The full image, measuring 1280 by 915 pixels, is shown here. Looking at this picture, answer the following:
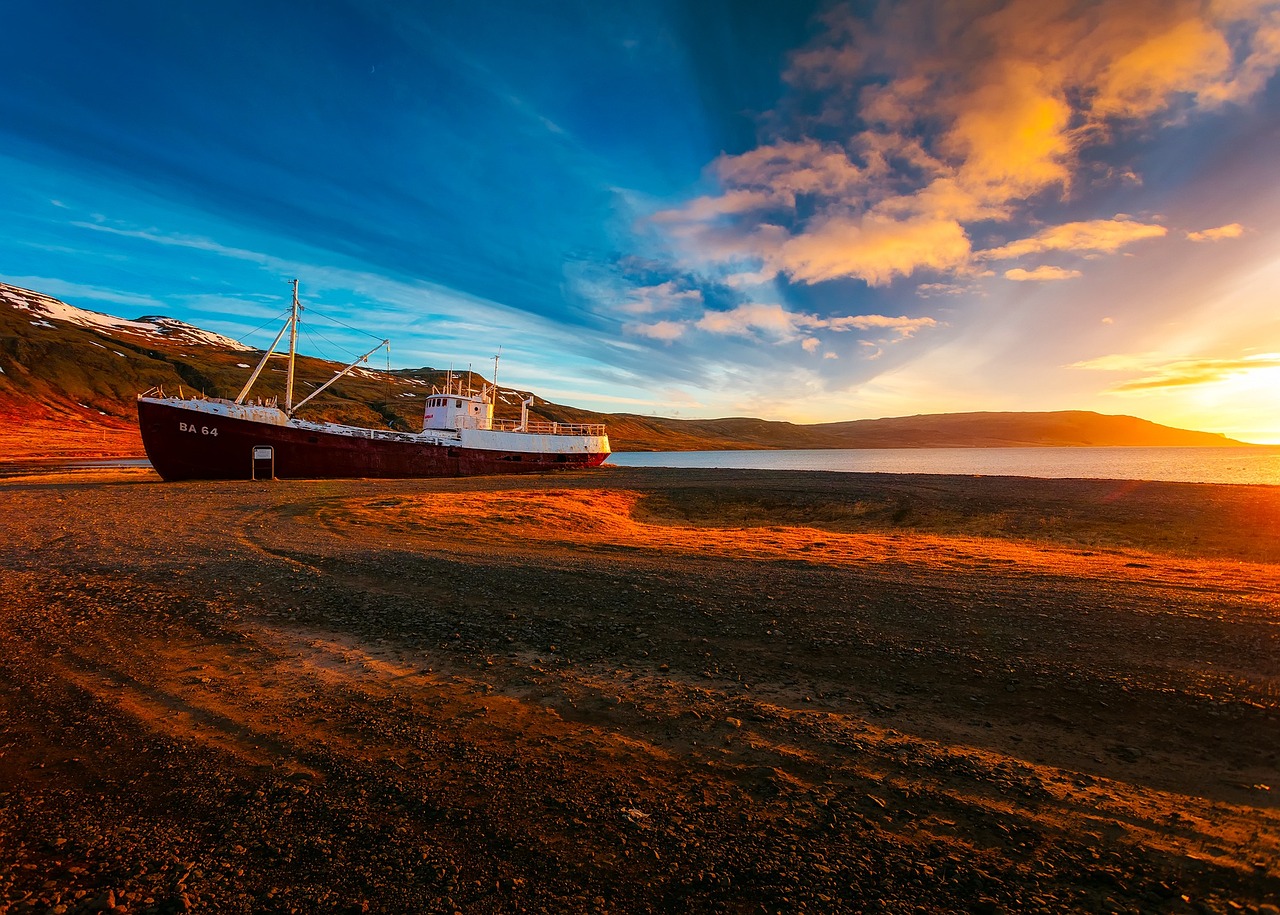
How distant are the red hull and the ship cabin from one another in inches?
149

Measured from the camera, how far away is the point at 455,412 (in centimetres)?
4819

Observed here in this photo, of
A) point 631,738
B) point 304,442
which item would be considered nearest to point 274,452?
point 304,442

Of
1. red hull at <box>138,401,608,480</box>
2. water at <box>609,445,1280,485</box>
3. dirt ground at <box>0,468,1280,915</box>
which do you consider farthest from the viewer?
water at <box>609,445,1280,485</box>

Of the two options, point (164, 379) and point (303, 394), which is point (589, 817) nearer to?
point (164, 379)

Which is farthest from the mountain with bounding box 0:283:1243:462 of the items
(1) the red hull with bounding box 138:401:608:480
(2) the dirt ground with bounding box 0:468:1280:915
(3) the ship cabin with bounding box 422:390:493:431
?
(2) the dirt ground with bounding box 0:468:1280:915

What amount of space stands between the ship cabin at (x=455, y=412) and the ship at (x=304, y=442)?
9cm

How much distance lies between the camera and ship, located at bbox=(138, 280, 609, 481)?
112ft

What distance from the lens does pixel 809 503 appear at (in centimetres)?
2655

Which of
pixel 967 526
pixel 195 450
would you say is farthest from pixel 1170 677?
pixel 195 450

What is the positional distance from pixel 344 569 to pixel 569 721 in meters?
8.19

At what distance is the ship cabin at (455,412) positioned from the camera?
48.0m

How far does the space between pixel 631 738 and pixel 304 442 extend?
132 ft

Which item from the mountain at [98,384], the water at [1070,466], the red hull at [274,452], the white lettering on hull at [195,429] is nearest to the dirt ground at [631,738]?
the white lettering on hull at [195,429]

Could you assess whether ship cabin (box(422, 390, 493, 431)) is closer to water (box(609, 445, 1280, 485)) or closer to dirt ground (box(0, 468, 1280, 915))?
water (box(609, 445, 1280, 485))
